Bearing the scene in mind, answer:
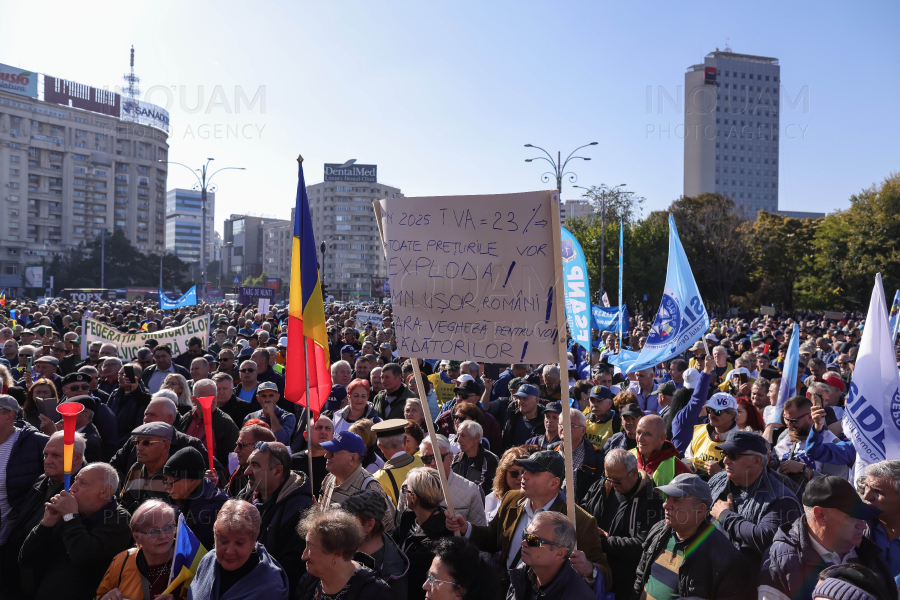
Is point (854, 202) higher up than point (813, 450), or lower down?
higher up

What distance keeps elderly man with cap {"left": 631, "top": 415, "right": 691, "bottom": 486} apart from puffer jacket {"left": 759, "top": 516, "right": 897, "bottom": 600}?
139cm

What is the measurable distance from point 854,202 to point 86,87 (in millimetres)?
107238


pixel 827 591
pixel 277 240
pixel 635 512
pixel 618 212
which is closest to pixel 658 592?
pixel 635 512

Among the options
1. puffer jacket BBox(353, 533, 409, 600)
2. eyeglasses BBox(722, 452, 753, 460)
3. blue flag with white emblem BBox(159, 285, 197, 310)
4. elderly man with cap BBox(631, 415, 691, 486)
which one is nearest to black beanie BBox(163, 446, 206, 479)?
puffer jacket BBox(353, 533, 409, 600)

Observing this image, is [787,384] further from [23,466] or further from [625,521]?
[23,466]

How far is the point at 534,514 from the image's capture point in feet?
11.9

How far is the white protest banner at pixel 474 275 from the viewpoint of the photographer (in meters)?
3.52

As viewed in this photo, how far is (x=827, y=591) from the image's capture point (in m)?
2.47

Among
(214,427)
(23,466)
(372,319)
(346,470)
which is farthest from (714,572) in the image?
(372,319)

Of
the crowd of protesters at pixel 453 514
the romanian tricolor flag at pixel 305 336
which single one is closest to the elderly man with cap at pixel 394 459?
the crowd of protesters at pixel 453 514

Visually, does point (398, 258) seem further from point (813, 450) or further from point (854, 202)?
point (854, 202)

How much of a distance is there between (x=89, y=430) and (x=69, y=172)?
11072cm

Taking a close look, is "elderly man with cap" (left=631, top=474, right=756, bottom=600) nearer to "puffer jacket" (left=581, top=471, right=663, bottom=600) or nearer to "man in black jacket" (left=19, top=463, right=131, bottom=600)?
"puffer jacket" (left=581, top=471, right=663, bottom=600)

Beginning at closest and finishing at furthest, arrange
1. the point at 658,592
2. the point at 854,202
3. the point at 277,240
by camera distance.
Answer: the point at 658,592, the point at 854,202, the point at 277,240
